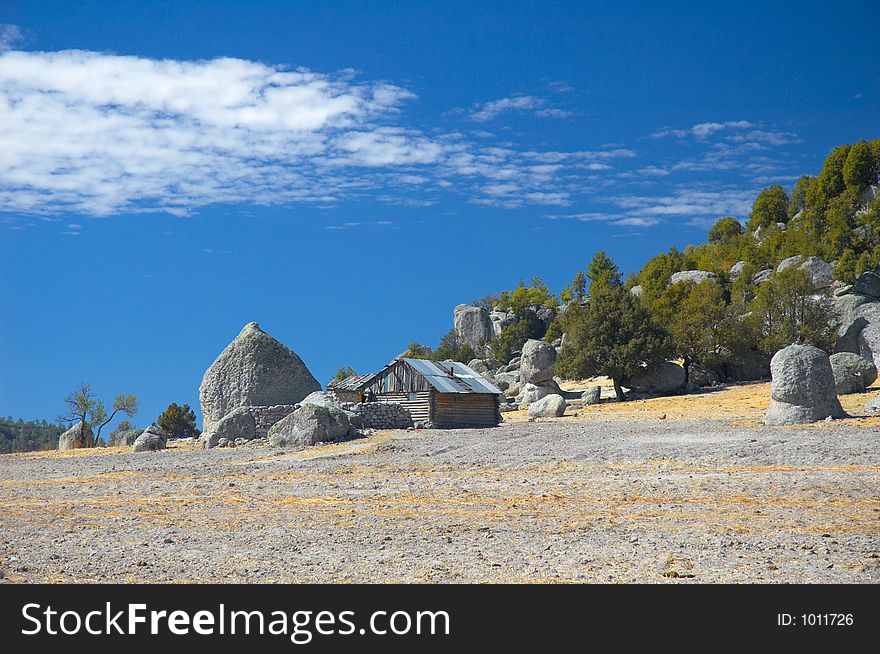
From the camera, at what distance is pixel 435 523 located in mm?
12164

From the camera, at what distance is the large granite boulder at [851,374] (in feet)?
129

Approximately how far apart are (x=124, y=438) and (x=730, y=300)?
159 feet

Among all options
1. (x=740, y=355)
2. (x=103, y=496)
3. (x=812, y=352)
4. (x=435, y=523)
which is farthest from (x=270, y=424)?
(x=740, y=355)

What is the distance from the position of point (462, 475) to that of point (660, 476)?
14.0 ft

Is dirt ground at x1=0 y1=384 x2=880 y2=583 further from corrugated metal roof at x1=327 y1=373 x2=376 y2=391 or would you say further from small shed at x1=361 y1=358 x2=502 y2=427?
corrugated metal roof at x1=327 y1=373 x2=376 y2=391

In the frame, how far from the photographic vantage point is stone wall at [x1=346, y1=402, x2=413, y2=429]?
36156 millimetres

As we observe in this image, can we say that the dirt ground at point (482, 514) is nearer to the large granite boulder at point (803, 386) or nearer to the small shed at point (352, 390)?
the large granite boulder at point (803, 386)

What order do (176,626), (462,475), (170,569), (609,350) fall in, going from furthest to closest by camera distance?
1. (609,350)
2. (462,475)
3. (170,569)
4. (176,626)

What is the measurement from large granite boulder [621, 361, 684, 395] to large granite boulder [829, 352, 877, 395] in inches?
486

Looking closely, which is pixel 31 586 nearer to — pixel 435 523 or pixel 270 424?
pixel 435 523

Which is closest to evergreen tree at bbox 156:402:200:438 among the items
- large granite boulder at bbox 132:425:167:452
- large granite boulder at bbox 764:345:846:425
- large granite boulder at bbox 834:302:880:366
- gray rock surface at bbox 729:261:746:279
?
large granite boulder at bbox 132:425:167:452

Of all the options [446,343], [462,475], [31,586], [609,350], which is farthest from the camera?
[446,343]

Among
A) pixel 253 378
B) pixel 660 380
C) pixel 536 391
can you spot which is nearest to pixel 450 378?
pixel 253 378

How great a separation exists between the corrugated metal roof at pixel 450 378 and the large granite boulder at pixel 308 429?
8027mm
